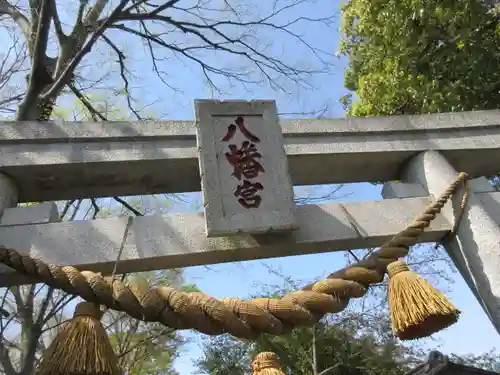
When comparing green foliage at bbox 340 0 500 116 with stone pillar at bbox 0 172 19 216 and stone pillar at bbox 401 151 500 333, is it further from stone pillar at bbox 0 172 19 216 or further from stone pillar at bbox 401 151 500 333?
stone pillar at bbox 0 172 19 216

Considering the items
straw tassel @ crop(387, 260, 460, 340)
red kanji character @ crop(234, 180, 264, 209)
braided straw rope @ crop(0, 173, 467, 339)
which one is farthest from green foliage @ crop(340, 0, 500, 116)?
braided straw rope @ crop(0, 173, 467, 339)

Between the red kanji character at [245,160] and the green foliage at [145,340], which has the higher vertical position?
the green foliage at [145,340]

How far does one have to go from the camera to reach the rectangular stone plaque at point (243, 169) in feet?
8.39

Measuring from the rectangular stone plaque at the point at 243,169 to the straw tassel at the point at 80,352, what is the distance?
789 mm

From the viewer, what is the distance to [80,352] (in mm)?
1787

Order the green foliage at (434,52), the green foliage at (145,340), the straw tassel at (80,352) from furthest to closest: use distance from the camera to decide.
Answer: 1. the green foliage at (145,340)
2. the green foliage at (434,52)
3. the straw tassel at (80,352)

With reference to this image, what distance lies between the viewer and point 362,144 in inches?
129

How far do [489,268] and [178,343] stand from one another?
10782 millimetres

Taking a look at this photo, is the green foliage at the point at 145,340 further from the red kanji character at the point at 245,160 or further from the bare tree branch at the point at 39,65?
the red kanji character at the point at 245,160

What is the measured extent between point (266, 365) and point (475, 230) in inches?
61.8

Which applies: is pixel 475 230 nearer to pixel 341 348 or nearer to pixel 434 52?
pixel 434 52

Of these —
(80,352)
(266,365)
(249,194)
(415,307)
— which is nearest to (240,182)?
(249,194)

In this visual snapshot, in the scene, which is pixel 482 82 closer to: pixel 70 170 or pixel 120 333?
pixel 70 170

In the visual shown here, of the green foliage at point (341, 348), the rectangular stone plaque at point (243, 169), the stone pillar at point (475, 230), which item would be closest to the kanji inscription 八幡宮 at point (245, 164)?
the rectangular stone plaque at point (243, 169)
